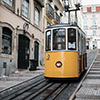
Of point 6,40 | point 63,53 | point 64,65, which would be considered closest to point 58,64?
point 64,65

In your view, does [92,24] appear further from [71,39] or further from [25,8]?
[71,39]

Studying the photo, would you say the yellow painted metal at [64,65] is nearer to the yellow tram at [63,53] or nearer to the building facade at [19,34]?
the yellow tram at [63,53]

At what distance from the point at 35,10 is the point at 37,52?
167 inches

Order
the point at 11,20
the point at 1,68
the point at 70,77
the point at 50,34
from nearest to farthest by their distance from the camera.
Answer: the point at 70,77
the point at 50,34
the point at 1,68
the point at 11,20

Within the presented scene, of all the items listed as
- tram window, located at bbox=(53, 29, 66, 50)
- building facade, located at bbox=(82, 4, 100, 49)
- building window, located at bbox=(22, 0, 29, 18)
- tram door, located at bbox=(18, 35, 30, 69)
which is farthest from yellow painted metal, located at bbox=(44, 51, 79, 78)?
building facade, located at bbox=(82, 4, 100, 49)

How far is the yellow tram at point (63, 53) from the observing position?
8.37 metres

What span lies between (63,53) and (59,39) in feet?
2.42

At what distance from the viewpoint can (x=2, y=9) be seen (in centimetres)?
1134

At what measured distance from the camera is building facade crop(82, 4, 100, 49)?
55.7 metres

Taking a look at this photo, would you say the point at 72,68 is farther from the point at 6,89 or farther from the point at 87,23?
the point at 87,23

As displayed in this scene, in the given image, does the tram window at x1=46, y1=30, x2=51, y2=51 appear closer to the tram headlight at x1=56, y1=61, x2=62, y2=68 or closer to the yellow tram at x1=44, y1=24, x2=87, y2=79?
the yellow tram at x1=44, y1=24, x2=87, y2=79

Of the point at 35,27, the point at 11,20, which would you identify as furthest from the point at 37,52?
the point at 11,20

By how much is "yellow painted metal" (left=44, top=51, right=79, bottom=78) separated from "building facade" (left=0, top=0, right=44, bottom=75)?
3.90 m

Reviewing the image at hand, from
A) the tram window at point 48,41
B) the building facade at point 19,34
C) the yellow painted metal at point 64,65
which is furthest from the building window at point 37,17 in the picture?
the yellow painted metal at point 64,65
